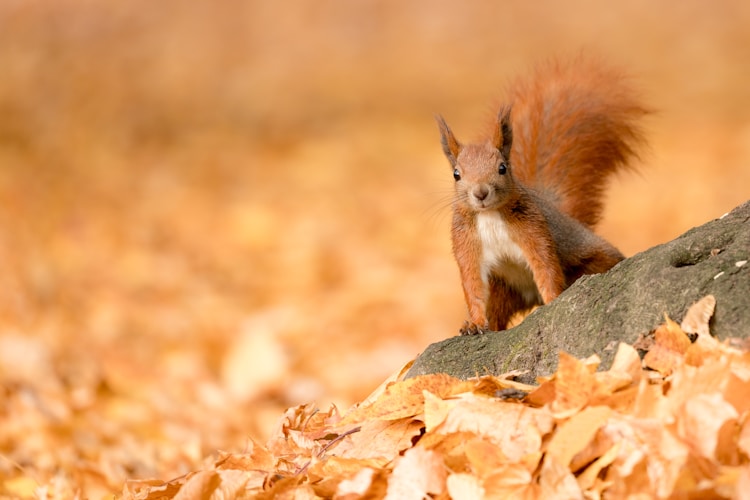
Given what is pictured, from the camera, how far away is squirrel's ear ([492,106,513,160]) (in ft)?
7.16

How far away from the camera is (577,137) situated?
2.61 m

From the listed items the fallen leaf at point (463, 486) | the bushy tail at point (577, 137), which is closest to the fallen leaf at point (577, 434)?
the fallen leaf at point (463, 486)

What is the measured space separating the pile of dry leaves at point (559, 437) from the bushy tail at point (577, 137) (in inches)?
41.8

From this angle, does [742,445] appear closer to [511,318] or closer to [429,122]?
[511,318]

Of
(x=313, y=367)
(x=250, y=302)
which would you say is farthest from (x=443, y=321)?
(x=250, y=302)

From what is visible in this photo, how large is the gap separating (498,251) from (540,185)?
456 millimetres

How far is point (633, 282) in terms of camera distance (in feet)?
5.44

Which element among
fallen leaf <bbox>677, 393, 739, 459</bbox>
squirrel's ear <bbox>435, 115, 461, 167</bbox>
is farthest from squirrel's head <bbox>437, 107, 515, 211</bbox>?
fallen leaf <bbox>677, 393, 739, 459</bbox>

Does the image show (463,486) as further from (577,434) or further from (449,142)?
(449,142)

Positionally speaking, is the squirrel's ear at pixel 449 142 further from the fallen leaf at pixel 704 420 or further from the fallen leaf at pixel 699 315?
the fallen leaf at pixel 704 420

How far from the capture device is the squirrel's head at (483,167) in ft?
6.91

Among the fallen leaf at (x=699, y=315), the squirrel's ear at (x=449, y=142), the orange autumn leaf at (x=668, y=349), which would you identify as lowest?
the orange autumn leaf at (x=668, y=349)

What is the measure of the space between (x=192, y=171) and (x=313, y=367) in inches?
81.2

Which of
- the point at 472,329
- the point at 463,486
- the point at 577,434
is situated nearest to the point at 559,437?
the point at 577,434
